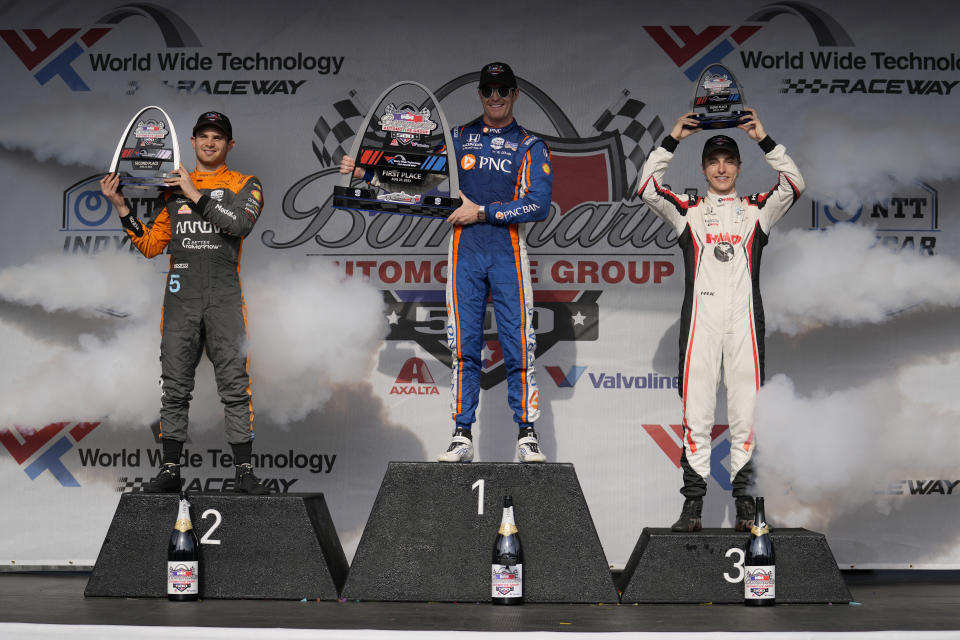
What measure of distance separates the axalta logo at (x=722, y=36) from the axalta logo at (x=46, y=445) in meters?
3.31

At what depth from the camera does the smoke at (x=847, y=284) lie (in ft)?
14.7

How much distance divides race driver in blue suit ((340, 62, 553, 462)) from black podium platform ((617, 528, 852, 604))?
57 centimetres

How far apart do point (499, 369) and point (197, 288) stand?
4.88ft

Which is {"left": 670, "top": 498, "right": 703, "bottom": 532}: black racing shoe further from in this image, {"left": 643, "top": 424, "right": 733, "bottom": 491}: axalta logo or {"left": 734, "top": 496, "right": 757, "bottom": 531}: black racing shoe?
{"left": 643, "top": 424, "right": 733, "bottom": 491}: axalta logo

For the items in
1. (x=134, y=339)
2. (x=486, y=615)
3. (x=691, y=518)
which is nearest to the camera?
(x=486, y=615)

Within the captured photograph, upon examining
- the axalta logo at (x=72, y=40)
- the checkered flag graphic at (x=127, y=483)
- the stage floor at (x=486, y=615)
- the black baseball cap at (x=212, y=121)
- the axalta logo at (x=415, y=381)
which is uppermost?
the axalta logo at (x=72, y=40)

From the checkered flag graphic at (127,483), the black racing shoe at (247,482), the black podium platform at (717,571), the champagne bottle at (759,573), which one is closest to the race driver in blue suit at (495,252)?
the black podium platform at (717,571)

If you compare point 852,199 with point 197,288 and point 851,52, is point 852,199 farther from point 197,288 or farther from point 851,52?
point 197,288

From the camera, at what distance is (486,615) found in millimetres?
2994

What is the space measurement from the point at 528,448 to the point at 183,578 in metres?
1.30

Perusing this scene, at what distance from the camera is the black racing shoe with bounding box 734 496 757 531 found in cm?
344

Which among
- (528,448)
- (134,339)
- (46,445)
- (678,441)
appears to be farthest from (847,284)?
(46,445)

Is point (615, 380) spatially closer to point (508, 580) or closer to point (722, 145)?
point (722, 145)

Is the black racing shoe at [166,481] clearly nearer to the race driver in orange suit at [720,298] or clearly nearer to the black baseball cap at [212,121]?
the black baseball cap at [212,121]
